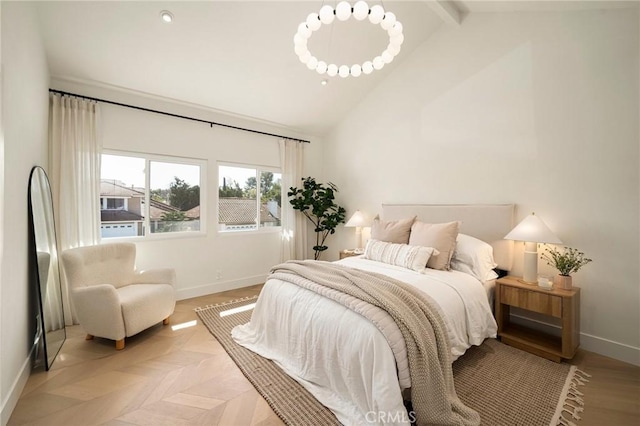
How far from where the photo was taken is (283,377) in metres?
1.98

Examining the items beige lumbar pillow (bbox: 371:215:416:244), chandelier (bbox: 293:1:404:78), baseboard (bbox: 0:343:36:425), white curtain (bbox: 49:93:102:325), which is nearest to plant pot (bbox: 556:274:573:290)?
beige lumbar pillow (bbox: 371:215:416:244)

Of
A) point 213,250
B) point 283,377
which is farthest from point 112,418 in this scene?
point 213,250

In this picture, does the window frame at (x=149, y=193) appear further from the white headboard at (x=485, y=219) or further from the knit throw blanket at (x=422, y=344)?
→ the white headboard at (x=485, y=219)

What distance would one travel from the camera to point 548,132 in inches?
100

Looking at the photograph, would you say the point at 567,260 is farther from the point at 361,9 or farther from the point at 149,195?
the point at 149,195

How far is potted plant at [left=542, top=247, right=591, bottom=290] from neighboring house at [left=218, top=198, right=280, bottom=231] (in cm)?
363

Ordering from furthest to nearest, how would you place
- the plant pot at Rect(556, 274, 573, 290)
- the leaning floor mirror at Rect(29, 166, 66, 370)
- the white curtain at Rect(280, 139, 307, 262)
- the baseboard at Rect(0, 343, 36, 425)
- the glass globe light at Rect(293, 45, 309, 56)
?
the white curtain at Rect(280, 139, 307, 262), the plant pot at Rect(556, 274, 573, 290), the leaning floor mirror at Rect(29, 166, 66, 370), the glass globe light at Rect(293, 45, 309, 56), the baseboard at Rect(0, 343, 36, 425)

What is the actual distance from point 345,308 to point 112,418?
1549 millimetres

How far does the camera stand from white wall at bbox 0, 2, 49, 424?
5.27ft

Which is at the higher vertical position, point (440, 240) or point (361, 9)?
point (361, 9)

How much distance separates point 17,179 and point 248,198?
2.62 metres

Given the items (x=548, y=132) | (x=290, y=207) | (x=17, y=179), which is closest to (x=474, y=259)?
(x=548, y=132)

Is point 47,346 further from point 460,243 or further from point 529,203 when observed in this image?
point 529,203

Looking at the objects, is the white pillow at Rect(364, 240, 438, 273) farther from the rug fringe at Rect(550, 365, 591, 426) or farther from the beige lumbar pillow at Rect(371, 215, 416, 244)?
the rug fringe at Rect(550, 365, 591, 426)
